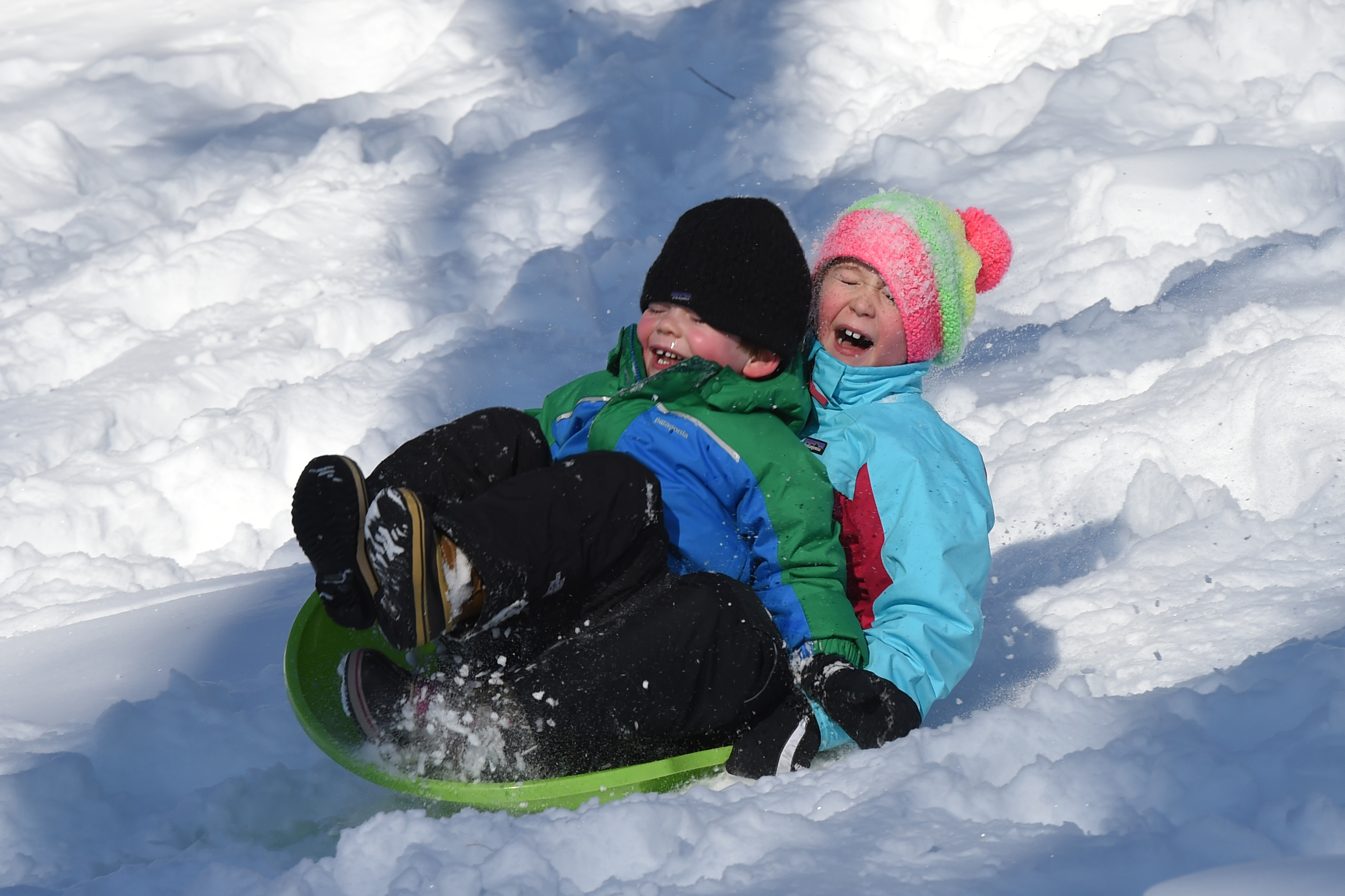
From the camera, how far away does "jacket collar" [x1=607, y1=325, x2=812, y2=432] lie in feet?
6.97

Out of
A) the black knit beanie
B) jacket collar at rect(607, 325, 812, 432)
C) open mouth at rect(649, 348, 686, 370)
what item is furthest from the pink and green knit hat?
open mouth at rect(649, 348, 686, 370)

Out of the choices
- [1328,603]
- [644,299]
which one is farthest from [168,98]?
[1328,603]

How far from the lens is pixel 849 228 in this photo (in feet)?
7.92

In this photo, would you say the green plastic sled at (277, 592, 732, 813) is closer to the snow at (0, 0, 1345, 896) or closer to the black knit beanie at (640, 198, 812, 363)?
the snow at (0, 0, 1345, 896)

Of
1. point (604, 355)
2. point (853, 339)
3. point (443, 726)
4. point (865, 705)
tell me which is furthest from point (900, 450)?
point (604, 355)

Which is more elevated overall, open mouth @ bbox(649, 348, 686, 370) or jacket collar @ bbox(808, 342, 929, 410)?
open mouth @ bbox(649, 348, 686, 370)

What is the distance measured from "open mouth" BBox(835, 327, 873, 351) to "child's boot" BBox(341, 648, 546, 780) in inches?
38.0

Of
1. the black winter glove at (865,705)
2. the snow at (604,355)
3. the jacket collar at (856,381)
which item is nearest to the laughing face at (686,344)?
the jacket collar at (856,381)

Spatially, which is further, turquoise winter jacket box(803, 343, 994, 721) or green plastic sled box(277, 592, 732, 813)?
turquoise winter jacket box(803, 343, 994, 721)

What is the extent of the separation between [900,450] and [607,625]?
2.14 ft

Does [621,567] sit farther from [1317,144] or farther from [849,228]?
[1317,144]

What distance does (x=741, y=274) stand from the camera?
223 centimetres

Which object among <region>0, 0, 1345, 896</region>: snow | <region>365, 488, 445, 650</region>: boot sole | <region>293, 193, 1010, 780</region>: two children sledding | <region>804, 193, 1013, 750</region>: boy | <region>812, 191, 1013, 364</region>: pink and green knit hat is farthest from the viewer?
<region>812, 191, 1013, 364</region>: pink and green knit hat

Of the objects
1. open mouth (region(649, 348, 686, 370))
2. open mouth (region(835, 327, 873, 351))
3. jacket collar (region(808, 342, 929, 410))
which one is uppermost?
open mouth (region(649, 348, 686, 370))
